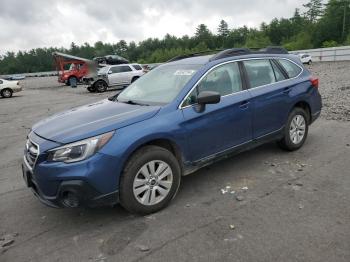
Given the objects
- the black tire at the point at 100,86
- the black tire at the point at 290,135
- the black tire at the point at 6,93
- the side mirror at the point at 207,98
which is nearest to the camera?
the side mirror at the point at 207,98

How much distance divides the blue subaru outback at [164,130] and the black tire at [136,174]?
1 cm

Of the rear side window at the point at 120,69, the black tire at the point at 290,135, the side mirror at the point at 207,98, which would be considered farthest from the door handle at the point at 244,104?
the rear side window at the point at 120,69

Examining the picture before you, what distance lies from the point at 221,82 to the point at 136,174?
180cm

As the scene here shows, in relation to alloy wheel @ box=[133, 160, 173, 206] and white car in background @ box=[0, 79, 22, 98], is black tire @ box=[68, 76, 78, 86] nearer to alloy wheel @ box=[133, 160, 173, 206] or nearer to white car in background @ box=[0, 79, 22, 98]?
white car in background @ box=[0, 79, 22, 98]

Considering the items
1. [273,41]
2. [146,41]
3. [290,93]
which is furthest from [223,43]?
[290,93]

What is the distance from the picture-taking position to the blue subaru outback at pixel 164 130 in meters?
3.40

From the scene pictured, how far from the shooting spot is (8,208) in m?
4.23

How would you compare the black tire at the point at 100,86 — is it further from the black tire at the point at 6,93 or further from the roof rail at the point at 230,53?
the roof rail at the point at 230,53

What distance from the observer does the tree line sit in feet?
249

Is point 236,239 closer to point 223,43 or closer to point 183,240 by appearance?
point 183,240

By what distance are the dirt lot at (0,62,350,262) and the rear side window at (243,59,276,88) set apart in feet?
4.08

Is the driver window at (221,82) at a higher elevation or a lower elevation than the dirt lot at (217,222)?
higher

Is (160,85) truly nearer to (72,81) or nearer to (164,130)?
(164,130)

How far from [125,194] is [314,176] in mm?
2640
